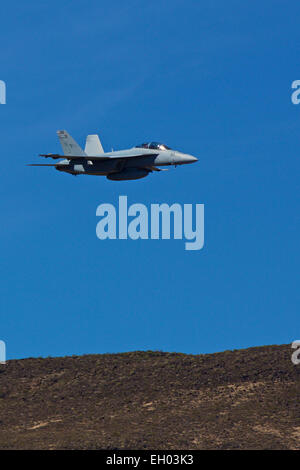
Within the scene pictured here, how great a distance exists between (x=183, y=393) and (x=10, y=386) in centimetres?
1582

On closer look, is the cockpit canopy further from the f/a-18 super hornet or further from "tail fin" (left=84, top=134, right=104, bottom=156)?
"tail fin" (left=84, top=134, right=104, bottom=156)

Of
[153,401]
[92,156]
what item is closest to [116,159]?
[92,156]

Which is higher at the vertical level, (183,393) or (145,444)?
(183,393)

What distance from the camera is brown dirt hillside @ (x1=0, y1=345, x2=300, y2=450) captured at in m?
54.6

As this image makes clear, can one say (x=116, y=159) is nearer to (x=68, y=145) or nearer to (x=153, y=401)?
(x=68, y=145)

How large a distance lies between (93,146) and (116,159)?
14.8 feet

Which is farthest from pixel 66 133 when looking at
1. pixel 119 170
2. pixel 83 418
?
pixel 83 418

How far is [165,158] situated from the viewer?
2093 inches

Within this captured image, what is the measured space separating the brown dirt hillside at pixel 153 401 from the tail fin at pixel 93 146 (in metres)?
19.8

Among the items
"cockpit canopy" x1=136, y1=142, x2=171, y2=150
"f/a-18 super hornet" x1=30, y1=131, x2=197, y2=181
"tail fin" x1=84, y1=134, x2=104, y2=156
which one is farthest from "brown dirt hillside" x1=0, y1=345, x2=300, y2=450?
"tail fin" x1=84, y1=134, x2=104, y2=156

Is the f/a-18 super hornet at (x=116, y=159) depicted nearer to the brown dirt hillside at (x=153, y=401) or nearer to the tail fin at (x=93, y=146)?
the tail fin at (x=93, y=146)

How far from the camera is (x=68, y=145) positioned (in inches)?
2298
